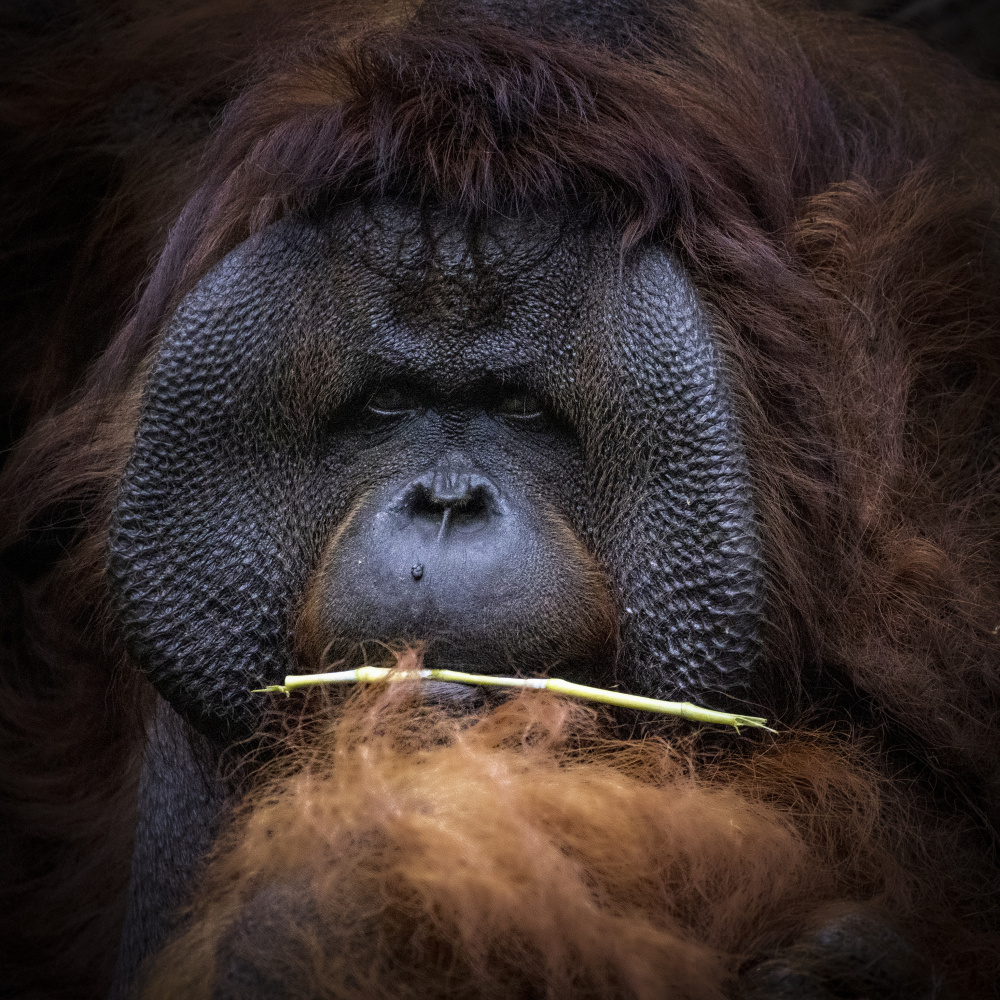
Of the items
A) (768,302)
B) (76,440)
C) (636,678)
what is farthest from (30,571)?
(768,302)

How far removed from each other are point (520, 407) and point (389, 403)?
0.53ft

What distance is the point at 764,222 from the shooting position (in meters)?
1.19

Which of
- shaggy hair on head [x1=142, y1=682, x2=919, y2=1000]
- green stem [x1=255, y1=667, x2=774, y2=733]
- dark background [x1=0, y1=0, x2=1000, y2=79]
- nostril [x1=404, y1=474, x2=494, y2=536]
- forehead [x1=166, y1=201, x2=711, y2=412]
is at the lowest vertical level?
shaggy hair on head [x1=142, y1=682, x2=919, y2=1000]

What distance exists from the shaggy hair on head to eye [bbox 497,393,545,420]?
34 centimetres

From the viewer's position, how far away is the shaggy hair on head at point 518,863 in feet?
2.78

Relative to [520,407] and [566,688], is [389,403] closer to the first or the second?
[520,407]

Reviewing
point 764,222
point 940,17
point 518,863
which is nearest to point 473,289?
point 764,222

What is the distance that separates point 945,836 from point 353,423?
85cm

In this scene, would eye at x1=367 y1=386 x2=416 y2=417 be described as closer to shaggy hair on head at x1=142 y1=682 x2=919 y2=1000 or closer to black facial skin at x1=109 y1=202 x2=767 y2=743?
black facial skin at x1=109 y1=202 x2=767 y2=743

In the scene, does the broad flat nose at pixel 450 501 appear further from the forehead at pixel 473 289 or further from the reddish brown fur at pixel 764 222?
the reddish brown fur at pixel 764 222

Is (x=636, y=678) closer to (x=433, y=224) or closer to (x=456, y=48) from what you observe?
(x=433, y=224)

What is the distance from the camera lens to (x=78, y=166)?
5.16ft

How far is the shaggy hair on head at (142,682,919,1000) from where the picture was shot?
848 mm

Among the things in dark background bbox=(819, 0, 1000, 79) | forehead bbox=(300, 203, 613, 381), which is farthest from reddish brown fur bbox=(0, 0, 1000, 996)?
dark background bbox=(819, 0, 1000, 79)
